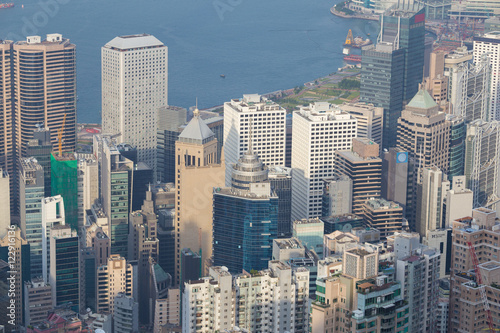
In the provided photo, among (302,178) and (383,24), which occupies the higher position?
(383,24)

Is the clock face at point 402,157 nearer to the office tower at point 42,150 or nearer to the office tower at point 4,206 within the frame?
the office tower at point 42,150

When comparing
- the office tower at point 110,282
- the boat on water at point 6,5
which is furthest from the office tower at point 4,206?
the boat on water at point 6,5

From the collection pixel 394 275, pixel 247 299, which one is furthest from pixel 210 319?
pixel 394 275

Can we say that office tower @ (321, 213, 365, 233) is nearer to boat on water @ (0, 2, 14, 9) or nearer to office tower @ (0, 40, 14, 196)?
office tower @ (0, 40, 14, 196)

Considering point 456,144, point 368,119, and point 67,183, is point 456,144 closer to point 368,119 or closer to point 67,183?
point 368,119

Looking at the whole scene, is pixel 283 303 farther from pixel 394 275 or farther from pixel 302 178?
pixel 302 178

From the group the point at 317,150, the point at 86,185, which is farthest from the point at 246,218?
the point at 86,185
